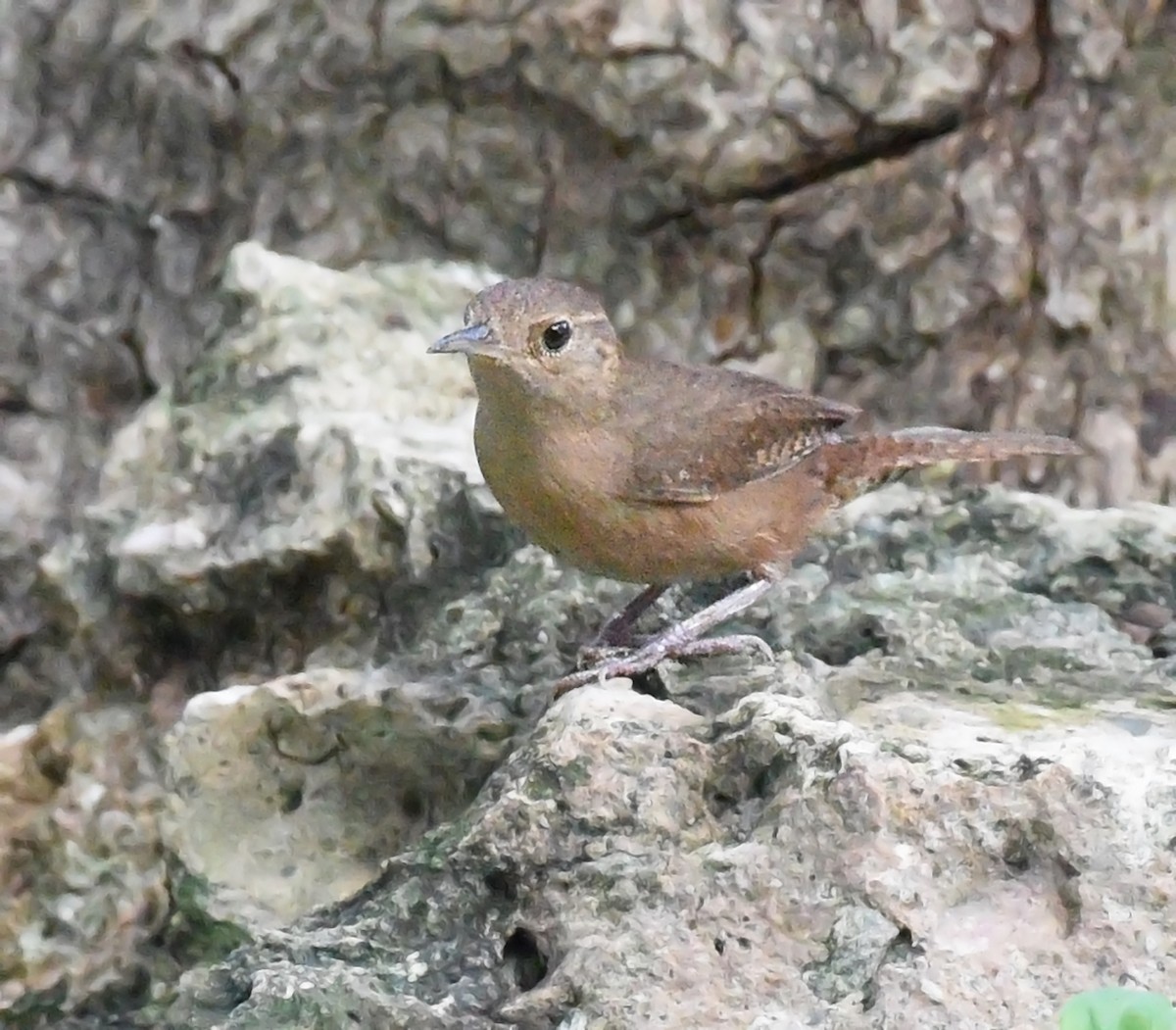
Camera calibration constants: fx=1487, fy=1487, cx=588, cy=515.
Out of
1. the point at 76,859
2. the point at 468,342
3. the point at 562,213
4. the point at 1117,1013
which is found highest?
the point at 562,213

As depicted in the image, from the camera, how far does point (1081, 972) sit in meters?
2.43

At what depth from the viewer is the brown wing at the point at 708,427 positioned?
3.61 meters

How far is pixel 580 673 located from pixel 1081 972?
1267 millimetres

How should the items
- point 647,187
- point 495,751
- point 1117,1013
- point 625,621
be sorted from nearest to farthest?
point 1117,1013 → point 495,751 → point 625,621 → point 647,187

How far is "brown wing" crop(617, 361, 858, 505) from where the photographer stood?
11.8 feet

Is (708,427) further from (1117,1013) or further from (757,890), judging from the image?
(1117,1013)

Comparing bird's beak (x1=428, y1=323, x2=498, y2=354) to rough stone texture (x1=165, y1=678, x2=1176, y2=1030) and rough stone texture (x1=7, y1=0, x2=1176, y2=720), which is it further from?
rough stone texture (x1=7, y1=0, x2=1176, y2=720)

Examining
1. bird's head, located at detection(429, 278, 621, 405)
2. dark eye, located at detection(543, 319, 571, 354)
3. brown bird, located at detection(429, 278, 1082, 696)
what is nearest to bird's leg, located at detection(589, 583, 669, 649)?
brown bird, located at detection(429, 278, 1082, 696)

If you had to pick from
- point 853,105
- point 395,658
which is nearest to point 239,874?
point 395,658

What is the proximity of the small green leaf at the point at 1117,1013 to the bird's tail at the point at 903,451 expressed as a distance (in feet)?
7.36

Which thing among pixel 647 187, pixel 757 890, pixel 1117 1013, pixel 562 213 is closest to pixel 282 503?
pixel 562 213

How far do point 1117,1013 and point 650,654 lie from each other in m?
1.74

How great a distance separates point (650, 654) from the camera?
3.39 metres

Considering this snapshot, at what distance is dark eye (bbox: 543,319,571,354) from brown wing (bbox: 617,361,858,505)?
245mm
